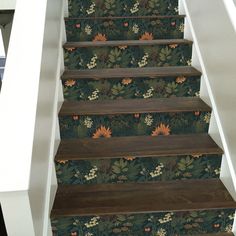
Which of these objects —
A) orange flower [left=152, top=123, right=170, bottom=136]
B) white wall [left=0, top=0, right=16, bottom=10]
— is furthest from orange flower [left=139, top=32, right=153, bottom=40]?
white wall [left=0, top=0, right=16, bottom=10]

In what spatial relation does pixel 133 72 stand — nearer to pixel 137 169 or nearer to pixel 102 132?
pixel 102 132

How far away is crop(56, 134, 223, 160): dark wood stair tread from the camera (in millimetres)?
1657

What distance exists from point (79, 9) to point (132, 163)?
1.48 metres

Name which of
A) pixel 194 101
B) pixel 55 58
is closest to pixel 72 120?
pixel 55 58

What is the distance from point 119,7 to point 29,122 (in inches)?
66.2

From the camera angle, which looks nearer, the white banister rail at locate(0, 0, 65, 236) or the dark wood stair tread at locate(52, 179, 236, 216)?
the white banister rail at locate(0, 0, 65, 236)

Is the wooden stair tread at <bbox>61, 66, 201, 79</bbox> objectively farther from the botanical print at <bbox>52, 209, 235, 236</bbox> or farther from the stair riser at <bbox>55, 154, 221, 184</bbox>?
the botanical print at <bbox>52, 209, 235, 236</bbox>

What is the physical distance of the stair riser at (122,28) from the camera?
2.36 meters

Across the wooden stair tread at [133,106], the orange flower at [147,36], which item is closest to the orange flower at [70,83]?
the wooden stair tread at [133,106]

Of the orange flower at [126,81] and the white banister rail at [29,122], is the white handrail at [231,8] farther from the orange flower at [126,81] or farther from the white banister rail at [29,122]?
the white banister rail at [29,122]

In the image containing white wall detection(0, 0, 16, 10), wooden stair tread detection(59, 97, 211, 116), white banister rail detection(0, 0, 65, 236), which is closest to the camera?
white banister rail detection(0, 0, 65, 236)

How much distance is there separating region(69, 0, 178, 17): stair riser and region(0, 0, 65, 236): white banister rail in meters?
0.69

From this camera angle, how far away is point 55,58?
1919 mm

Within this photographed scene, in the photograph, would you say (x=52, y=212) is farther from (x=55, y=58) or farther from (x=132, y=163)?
(x=55, y=58)
